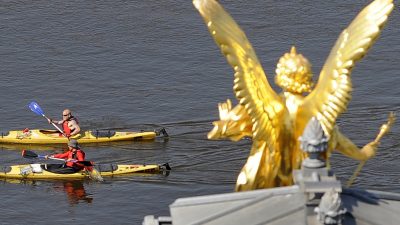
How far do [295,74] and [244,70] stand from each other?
1.32 metres

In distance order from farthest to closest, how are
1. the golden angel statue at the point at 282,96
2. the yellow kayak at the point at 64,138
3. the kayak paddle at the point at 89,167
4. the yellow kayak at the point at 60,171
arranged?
the yellow kayak at the point at 64,138, the yellow kayak at the point at 60,171, the kayak paddle at the point at 89,167, the golden angel statue at the point at 282,96

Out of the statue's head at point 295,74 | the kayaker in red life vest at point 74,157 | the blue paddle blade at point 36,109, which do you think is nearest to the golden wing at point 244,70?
the statue's head at point 295,74

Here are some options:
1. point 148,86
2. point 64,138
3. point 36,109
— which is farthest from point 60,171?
point 148,86

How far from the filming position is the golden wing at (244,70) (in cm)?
1800

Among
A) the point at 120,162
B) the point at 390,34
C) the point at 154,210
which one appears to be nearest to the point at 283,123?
the point at 154,210

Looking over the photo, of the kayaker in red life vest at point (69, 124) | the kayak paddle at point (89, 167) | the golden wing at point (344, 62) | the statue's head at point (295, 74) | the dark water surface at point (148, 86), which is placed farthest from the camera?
the kayaker in red life vest at point (69, 124)

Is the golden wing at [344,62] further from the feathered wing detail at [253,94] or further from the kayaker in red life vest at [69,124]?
the kayaker in red life vest at [69,124]

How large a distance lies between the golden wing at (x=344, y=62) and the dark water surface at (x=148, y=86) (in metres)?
24.8

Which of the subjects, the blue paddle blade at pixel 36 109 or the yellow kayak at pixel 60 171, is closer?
the yellow kayak at pixel 60 171

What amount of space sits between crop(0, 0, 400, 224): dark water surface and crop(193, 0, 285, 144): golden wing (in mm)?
24517

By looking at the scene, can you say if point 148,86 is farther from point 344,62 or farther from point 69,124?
point 344,62

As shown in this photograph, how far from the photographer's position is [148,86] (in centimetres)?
5806

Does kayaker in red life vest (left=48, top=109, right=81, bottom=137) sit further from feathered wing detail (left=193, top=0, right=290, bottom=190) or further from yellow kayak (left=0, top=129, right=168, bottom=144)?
feathered wing detail (left=193, top=0, right=290, bottom=190)

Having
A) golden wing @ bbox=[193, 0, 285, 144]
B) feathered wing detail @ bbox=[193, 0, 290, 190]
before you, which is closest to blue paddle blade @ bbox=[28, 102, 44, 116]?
feathered wing detail @ bbox=[193, 0, 290, 190]
